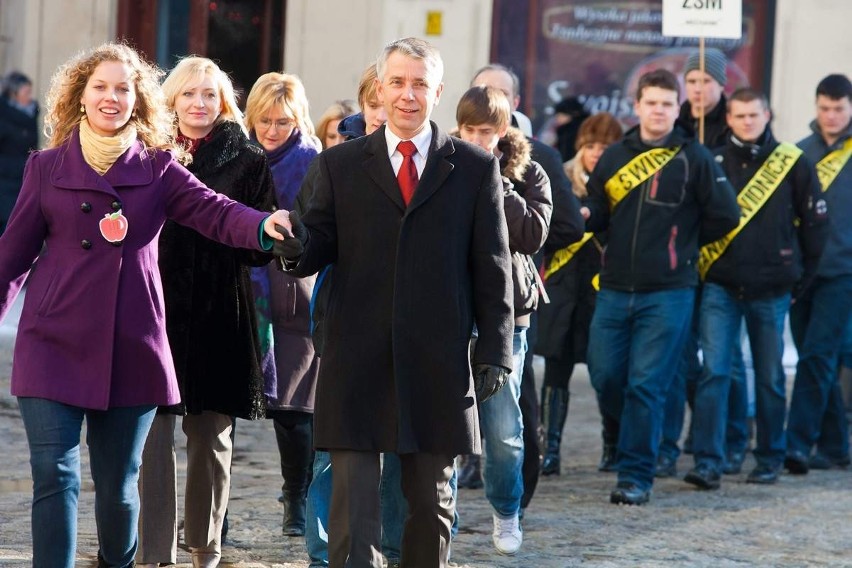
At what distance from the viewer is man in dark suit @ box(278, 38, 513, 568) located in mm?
5328

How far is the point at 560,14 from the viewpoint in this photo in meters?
14.8

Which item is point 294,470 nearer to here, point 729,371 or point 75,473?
point 75,473

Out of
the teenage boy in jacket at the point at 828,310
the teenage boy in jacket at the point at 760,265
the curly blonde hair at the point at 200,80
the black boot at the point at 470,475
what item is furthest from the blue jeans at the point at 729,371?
the curly blonde hair at the point at 200,80

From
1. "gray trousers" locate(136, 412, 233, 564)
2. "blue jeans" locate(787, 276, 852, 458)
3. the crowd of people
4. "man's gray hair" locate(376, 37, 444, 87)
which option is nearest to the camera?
the crowd of people

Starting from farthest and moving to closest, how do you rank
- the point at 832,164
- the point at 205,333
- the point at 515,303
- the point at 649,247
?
the point at 832,164 < the point at 649,247 < the point at 515,303 < the point at 205,333

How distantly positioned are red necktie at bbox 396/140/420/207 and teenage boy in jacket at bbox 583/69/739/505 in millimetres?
2821

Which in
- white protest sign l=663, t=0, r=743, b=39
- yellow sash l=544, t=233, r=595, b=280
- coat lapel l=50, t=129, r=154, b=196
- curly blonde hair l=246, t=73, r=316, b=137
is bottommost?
yellow sash l=544, t=233, r=595, b=280

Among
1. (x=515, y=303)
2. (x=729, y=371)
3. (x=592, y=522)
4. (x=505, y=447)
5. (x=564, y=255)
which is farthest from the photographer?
(x=564, y=255)

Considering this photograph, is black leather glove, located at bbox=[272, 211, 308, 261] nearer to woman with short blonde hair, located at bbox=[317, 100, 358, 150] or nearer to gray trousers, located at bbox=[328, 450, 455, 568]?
gray trousers, located at bbox=[328, 450, 455, 568]

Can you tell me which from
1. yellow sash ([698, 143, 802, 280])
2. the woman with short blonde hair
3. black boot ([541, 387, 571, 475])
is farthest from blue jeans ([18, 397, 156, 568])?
yellow sash ([698, 143, 802, 280])

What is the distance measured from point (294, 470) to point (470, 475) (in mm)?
1577

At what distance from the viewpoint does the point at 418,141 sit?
5.48 meters

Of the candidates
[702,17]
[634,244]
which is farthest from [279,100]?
[702,17]

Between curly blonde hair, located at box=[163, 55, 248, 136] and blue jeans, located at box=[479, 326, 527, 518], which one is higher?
curly blonde hair, located at box=[163, 55, 248, 136]
